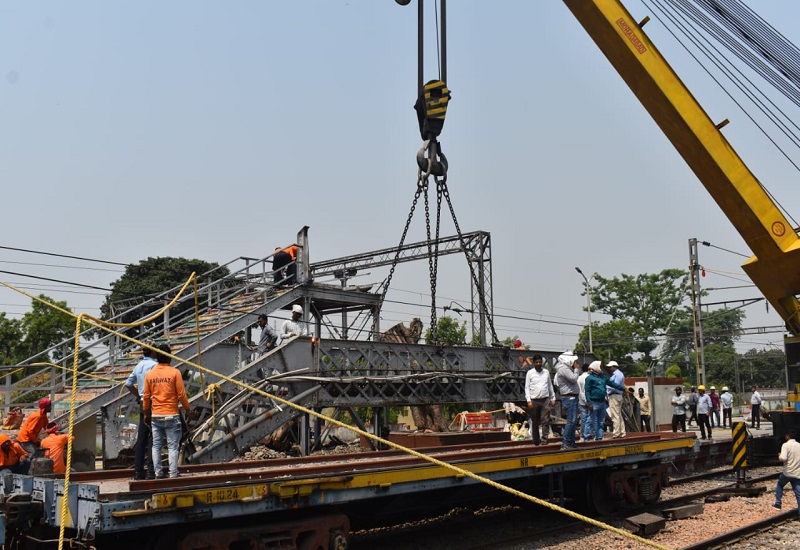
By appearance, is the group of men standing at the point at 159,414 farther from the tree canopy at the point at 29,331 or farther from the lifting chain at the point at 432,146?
the tree canopy at the point at 29,331

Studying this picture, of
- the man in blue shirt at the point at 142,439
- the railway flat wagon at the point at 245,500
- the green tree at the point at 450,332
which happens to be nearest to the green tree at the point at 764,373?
the green tree at the point at 450,332

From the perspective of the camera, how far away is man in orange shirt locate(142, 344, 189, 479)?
7562mm

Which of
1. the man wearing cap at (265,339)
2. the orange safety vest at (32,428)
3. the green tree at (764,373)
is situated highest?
the man wearing cap at (265,339)

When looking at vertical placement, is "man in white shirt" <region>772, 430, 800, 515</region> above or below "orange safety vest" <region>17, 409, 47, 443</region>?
below

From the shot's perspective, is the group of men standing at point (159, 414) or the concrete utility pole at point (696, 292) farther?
the concrete utility pole at point (696, 292)

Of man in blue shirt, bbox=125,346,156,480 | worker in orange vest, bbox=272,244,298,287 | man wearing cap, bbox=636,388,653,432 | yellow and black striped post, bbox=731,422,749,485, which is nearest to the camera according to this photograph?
man in blue shirt, bbox=125,346,156,480

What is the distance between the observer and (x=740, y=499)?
47.3 feet

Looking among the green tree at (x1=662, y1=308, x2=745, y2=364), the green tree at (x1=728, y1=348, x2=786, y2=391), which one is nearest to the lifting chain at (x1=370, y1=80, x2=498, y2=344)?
the green tree at (x1=662, y1=308, x2=745, y2=364)

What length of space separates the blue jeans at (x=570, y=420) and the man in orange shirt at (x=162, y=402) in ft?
20.7

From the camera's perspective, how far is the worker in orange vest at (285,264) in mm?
20750

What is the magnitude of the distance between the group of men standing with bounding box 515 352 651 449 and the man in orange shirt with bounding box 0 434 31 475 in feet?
24.7

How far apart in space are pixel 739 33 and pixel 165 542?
16694mm

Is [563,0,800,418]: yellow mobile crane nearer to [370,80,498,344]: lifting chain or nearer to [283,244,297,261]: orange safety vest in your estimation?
[370,80,498,344]: lifting chain

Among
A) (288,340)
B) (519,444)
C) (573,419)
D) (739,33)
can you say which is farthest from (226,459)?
(739,33)
